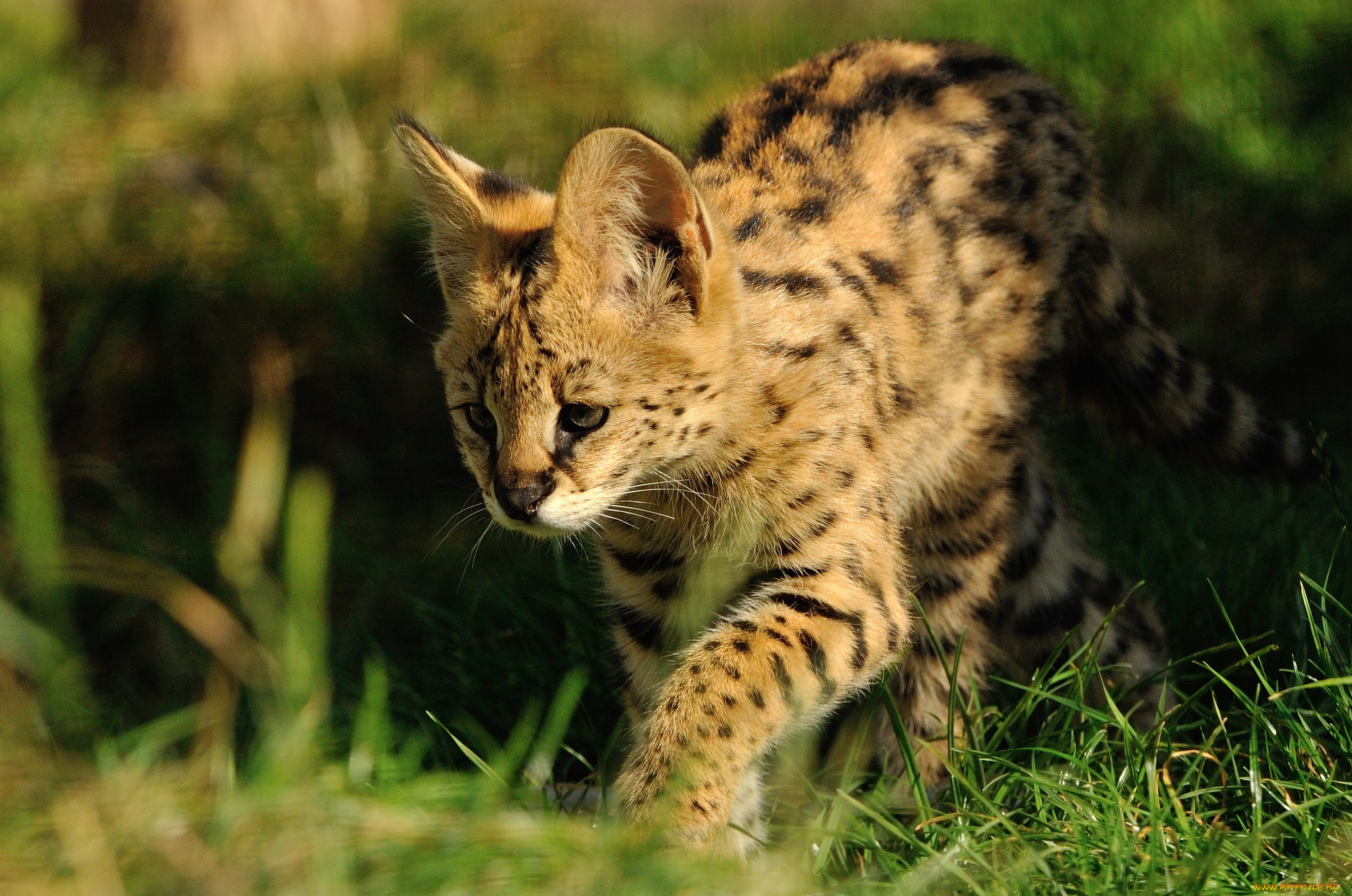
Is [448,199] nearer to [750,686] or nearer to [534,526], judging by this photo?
[534,526]

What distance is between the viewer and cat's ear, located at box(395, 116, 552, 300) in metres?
2.84

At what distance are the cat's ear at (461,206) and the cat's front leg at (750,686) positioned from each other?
3.07 ft

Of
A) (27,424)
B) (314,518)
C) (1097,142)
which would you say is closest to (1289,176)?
(1097,142)

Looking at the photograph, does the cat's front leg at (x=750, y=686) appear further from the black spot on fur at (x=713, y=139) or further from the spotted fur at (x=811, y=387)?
the black spot on fur at (x=713, y=139)

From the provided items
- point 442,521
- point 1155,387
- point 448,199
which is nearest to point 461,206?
point 448,199

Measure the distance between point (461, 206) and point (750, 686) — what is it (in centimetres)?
119

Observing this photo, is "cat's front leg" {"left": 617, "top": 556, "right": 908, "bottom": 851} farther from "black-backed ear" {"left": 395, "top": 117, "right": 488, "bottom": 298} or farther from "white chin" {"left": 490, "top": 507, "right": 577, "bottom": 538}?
"black-backed ear" {"left": 395, "top": 117, "right": 488, "bottom": 298}

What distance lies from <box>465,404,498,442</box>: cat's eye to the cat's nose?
21 centimetres

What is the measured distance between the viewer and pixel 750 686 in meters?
2.57

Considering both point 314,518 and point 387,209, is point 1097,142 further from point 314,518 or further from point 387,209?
point 314,518

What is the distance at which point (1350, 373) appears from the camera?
4.66 m

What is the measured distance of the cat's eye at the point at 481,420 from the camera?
2.76 metres

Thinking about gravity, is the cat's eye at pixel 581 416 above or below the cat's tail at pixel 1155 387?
above

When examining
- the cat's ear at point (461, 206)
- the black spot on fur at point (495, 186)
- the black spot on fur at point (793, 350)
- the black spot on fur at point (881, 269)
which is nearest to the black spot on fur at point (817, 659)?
the black spot on fur at point (793, 350)
